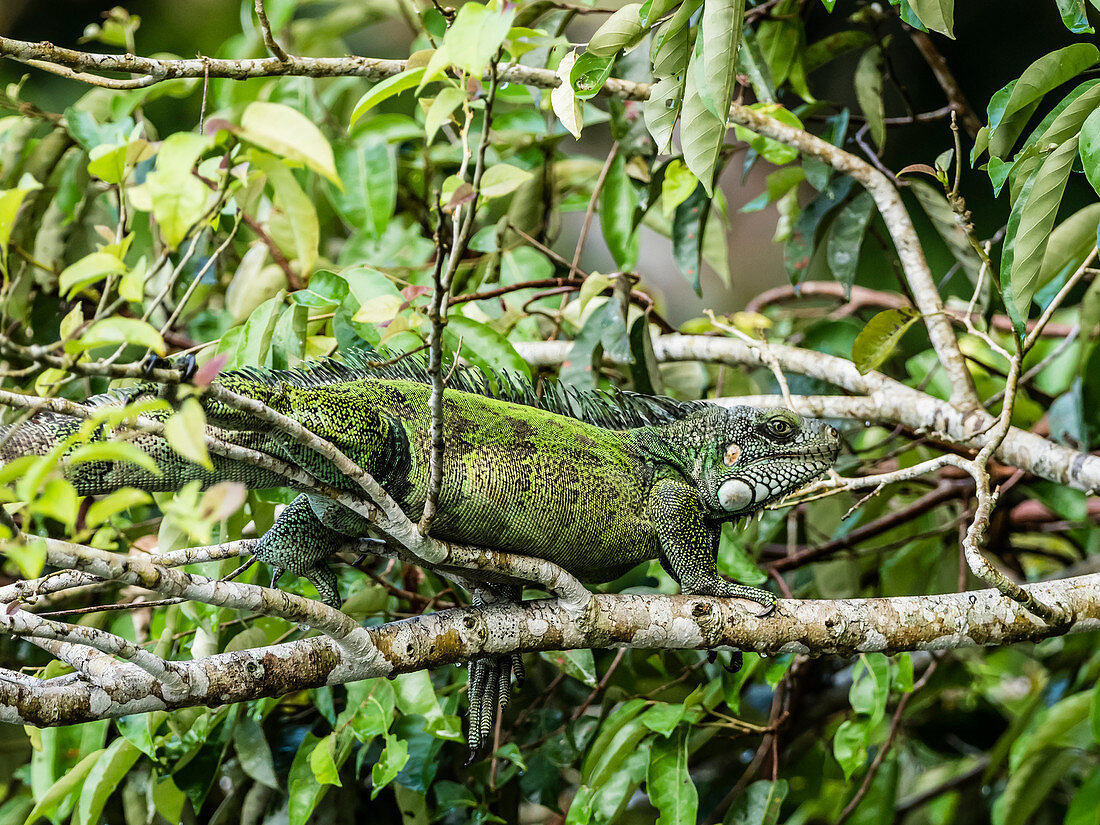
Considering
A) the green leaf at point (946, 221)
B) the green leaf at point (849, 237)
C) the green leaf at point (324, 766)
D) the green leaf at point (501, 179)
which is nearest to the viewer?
the green leaf at point (501, 179)

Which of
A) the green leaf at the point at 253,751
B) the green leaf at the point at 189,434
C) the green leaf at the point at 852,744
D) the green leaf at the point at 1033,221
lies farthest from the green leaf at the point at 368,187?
the green leaf at the point at 189,434

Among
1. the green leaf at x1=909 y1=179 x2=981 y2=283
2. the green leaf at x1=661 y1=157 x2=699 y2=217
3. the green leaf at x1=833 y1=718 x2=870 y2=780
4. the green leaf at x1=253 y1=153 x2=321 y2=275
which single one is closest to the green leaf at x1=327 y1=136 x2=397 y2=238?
the green leaf at x1=253 y1=153 x2=321 y2=275

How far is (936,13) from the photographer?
2.34 metres

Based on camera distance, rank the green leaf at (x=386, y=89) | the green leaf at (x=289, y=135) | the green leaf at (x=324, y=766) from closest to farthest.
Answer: the green leaf at (x=289, y=135) < the green leaf at (x=386, y=89) < the green leaf at (x=324, y=766)

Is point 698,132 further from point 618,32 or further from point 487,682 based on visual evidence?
point 487,682

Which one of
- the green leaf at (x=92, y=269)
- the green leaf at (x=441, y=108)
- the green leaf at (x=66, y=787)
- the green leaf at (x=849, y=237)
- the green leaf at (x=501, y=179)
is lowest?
the green leaf at (x=66, y=787)

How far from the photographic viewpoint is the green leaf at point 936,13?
7.30 ft

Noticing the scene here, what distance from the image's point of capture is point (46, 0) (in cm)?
944

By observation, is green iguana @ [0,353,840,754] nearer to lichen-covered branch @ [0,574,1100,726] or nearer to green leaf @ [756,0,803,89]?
lichen-covered branch @ [0,574,1100,726]

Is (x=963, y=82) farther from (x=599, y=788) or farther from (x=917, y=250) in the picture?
(x=599, y=788)

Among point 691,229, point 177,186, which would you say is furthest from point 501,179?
point 691,229

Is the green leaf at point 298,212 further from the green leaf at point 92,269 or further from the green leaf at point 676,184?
the green leaf at point 92,269

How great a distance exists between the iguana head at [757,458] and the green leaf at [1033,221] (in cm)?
78

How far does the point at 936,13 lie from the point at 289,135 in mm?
1669
